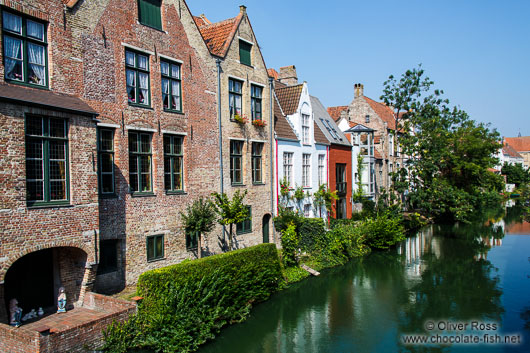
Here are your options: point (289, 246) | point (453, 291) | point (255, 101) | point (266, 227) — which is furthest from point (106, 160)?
point (453, 291)

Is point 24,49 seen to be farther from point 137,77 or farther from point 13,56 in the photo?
point 137,77

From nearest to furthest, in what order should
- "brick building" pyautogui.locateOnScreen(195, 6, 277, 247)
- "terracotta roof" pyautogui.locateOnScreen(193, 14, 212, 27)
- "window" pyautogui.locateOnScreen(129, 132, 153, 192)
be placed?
"window" pyautogui.locateOnScreen(129, 132, 153, 192) < "brick building" pyautogui.locateOnScreen(195, 6, 277, 247) < "terracotta roof" pyautogui.locateOnScreen(193, 14, 212, 27)

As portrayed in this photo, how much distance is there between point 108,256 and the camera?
1320 centimetres

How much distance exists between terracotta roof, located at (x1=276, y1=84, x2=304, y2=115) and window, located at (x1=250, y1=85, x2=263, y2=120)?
11.8 ft

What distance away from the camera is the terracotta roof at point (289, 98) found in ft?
78.8

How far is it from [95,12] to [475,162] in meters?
34.7

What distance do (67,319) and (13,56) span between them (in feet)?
24.1

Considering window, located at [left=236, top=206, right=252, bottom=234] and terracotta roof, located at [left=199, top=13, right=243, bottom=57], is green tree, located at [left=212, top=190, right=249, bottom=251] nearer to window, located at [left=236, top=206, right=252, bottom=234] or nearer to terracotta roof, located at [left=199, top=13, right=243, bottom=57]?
window, located at [left=236, top=206, right=252, bottom=234]

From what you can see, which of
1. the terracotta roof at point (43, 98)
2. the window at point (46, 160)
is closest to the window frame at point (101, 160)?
the terracotta roof at point (43, 98)

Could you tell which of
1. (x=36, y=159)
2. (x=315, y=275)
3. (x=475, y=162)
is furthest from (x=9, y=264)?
(x=475, y=162)

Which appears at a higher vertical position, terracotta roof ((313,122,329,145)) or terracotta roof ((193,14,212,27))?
terracotta roof ((193,14,212,27))

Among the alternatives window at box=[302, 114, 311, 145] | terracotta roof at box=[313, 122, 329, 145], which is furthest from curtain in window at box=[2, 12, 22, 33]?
terracotta roof at box=[313, 122, 329, 145]

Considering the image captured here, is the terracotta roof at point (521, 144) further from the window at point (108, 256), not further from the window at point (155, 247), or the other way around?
the window at point (108, 256)

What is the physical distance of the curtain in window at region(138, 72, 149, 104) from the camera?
14390 millimetres
